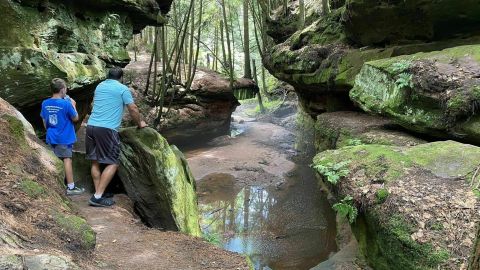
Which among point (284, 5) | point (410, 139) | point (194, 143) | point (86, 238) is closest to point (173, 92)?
point (194, 143)

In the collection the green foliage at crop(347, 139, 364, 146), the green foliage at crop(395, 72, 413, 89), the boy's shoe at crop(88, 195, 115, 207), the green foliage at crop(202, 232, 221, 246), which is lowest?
the green foliage at crop(202, 232, 221, 246)

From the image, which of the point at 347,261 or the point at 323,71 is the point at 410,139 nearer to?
the point at 347,261

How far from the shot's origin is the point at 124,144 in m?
7.67

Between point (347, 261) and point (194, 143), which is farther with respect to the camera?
point (194, 143)

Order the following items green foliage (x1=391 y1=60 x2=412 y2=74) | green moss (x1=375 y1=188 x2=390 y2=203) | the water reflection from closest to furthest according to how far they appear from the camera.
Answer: green moss (x1=375 y1=188 x2=390 y2=203) < green foliage (x1=391 y1=60 x2=412 y2=74) < the water reflection

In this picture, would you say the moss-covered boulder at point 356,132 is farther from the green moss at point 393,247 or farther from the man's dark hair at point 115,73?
the man's dark hair at point 115,73

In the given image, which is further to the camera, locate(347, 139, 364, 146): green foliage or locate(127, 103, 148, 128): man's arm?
locate(347, 139, 364, 146): green foliage

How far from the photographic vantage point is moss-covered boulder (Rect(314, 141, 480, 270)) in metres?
4.87

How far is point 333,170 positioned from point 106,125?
12.6 feet

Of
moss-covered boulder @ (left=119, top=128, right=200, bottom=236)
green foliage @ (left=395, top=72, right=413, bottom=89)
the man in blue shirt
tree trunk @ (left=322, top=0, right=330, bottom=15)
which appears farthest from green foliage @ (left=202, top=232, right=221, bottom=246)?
tree trunk @ (left=322, top=0, right=330, bottom=15)

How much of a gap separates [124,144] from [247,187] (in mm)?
6135

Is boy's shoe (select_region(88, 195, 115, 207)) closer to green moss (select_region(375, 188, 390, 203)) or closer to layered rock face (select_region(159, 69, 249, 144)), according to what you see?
green moss (select_region(375, 188, 390, 203))

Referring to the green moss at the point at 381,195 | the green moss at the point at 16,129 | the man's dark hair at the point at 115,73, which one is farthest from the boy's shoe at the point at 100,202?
the green moss at the point at 381,195

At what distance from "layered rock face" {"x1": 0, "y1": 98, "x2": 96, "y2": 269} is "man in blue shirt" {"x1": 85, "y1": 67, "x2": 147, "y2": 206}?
112 cm
